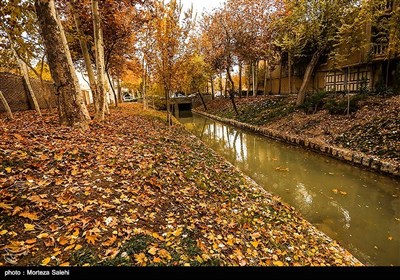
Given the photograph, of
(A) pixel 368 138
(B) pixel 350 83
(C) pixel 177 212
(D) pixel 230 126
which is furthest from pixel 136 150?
(B) pixel 350 83

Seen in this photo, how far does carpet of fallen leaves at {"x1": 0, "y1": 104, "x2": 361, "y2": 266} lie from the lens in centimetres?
306

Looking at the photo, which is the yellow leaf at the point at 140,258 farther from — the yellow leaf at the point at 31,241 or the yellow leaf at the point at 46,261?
the yellow leaf at the point at 31,241

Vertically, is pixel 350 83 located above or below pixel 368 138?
above

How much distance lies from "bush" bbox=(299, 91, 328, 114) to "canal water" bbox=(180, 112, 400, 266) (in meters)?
5.36

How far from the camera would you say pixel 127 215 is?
395 cm

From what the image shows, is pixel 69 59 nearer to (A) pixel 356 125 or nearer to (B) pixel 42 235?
(B) pixel 42 235

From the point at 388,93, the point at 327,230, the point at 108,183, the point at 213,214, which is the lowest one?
the point at 327,230

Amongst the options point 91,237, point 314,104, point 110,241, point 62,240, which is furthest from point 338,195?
point 314,104

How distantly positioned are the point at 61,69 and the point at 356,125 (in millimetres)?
14386

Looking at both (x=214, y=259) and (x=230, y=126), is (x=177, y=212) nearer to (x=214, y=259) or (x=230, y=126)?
(x=214, y=259)

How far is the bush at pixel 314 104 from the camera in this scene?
17.4m

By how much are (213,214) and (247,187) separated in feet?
8.97

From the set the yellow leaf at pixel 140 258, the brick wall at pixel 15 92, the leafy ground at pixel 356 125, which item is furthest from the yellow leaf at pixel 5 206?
the brick wall at pixel 15 92
